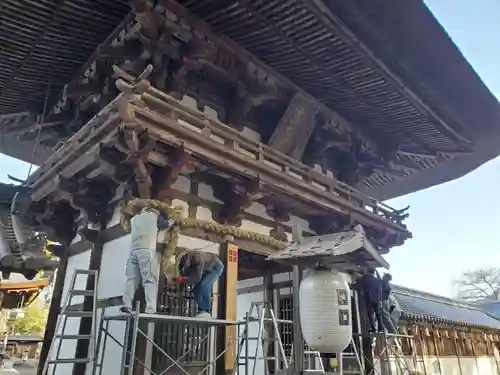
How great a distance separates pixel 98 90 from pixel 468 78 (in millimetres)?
6000

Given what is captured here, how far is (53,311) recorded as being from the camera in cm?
641

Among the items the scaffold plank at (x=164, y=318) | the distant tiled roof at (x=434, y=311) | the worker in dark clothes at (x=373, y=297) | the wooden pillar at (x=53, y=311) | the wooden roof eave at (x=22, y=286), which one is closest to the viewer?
the scaffold plank at (x=164, y=318)

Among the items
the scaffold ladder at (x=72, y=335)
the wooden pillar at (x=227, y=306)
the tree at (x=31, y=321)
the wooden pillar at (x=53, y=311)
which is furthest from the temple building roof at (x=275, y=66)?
the tree at (x=31, y=321)

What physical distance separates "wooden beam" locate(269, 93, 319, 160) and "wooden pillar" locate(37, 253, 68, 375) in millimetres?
4050

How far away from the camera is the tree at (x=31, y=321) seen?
68.5ft

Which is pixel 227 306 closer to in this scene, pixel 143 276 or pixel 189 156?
pixel 143 276

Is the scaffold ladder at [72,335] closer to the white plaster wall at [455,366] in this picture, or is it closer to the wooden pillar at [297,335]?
the wooden pillar at [297,335]

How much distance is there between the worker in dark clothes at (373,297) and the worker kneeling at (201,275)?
11.7 feet

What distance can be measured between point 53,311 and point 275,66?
17.3ft

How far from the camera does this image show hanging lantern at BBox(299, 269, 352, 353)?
399cm

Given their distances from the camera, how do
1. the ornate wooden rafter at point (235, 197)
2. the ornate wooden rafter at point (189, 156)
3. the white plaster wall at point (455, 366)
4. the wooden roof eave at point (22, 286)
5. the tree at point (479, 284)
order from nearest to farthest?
the ornate wooden rafter at point (189, 156), the ornate wooden rafter at point (235, 197), the wooden roof eave at point (22, 286), the white plaster wall at point (455, 366), the tree at point (479, 284)

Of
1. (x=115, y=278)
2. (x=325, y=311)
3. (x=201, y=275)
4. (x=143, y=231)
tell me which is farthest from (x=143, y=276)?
(x=325, y=311)

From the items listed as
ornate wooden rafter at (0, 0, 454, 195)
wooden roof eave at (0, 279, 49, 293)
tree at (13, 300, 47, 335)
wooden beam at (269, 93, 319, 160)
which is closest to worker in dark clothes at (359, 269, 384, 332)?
ornate wooden rafter at (0, 0, 454, 195)

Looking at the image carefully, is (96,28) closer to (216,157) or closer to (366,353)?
(216,157)
